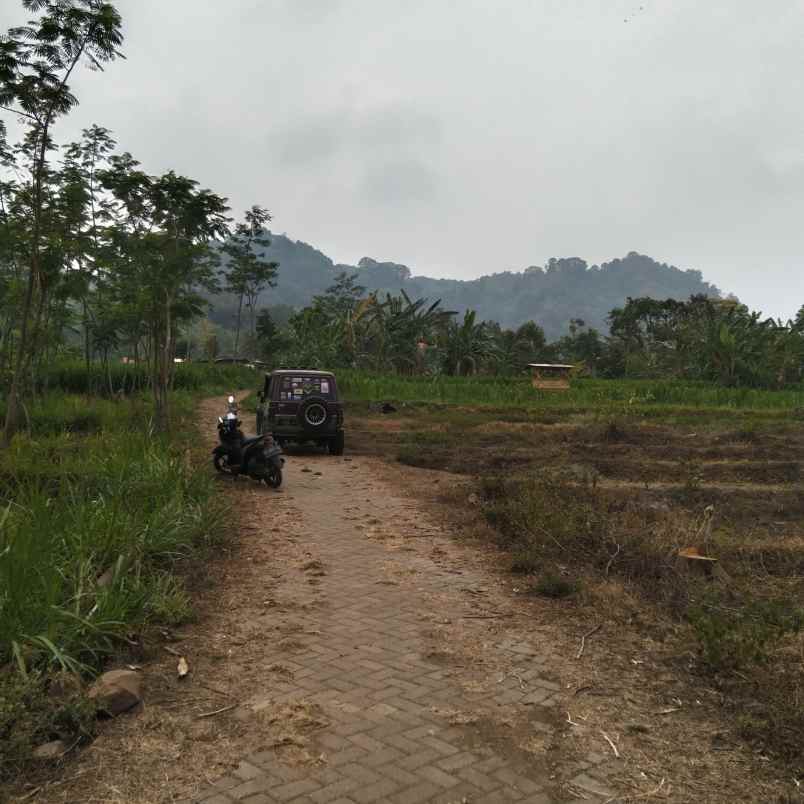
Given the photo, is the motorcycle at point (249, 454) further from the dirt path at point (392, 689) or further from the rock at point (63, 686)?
the rock at point (63, 686)

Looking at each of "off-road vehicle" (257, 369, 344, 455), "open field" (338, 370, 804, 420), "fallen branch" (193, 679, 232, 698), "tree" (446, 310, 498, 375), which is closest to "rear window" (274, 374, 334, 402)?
"off-road vehicle" (257, 369, 344, 455)

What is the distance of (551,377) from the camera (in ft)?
140

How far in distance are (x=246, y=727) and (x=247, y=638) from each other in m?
1.32

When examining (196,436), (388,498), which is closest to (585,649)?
(388,498)

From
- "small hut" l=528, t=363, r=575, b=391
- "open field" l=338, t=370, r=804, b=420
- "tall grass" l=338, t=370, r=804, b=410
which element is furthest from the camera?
"small hut" l=528, t=363, r=575, b=391

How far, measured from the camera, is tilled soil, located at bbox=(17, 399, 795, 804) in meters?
3.13

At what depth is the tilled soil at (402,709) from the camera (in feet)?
10.3

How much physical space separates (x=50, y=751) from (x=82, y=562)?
1863mm

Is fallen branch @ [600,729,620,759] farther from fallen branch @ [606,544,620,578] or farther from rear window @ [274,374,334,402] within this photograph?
rear window @ [274,374,334,402]

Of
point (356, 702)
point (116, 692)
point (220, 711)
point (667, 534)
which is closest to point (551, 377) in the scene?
point (667, 534)

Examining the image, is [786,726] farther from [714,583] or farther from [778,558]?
[778,558]

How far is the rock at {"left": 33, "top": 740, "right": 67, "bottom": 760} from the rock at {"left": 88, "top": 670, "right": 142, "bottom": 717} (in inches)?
12.3

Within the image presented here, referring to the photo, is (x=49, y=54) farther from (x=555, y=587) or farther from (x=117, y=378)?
(x=117, y=378)

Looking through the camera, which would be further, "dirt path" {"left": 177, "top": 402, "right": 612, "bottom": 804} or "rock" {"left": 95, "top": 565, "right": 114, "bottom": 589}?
"rock" {"left": 95, "top": 565, "right": 114, "bottom": 589}
